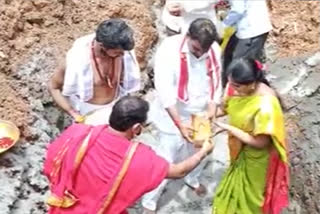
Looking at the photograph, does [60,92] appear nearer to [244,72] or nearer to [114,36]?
[114,36]

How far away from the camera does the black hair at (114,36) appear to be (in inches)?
172

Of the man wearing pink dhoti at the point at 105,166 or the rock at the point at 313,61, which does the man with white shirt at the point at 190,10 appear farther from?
the man wearing pink dhoti at the point at 105,166

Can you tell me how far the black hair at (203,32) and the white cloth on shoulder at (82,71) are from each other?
37 cm

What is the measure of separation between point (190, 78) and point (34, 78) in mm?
1091

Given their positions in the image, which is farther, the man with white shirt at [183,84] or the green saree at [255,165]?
the man with white shirt at [183,84]

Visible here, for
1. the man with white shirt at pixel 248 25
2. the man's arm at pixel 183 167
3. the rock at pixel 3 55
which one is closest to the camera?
the man's arm at pixel 183 167

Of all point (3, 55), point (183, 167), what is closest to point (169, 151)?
point (183, 167)

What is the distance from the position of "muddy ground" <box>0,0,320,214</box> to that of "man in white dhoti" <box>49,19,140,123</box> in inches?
17.7

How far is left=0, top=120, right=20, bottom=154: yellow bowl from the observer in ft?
15.7

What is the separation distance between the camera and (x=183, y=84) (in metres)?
4.93

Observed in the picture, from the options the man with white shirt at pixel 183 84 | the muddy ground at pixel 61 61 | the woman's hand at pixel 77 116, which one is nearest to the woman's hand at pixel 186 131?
the man with white shirt at pixel 183 84

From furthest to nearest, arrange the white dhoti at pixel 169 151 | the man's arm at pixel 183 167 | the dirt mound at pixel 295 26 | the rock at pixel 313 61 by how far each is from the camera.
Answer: the dirt mound at pixel 295 26
the rock at pixel 313 61
the white dhoti at pixel 169 151
the man's arm at pixel 183 167

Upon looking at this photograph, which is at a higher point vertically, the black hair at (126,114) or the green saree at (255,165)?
the black hair at (126,114)

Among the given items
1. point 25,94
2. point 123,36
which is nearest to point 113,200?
point 123,36
